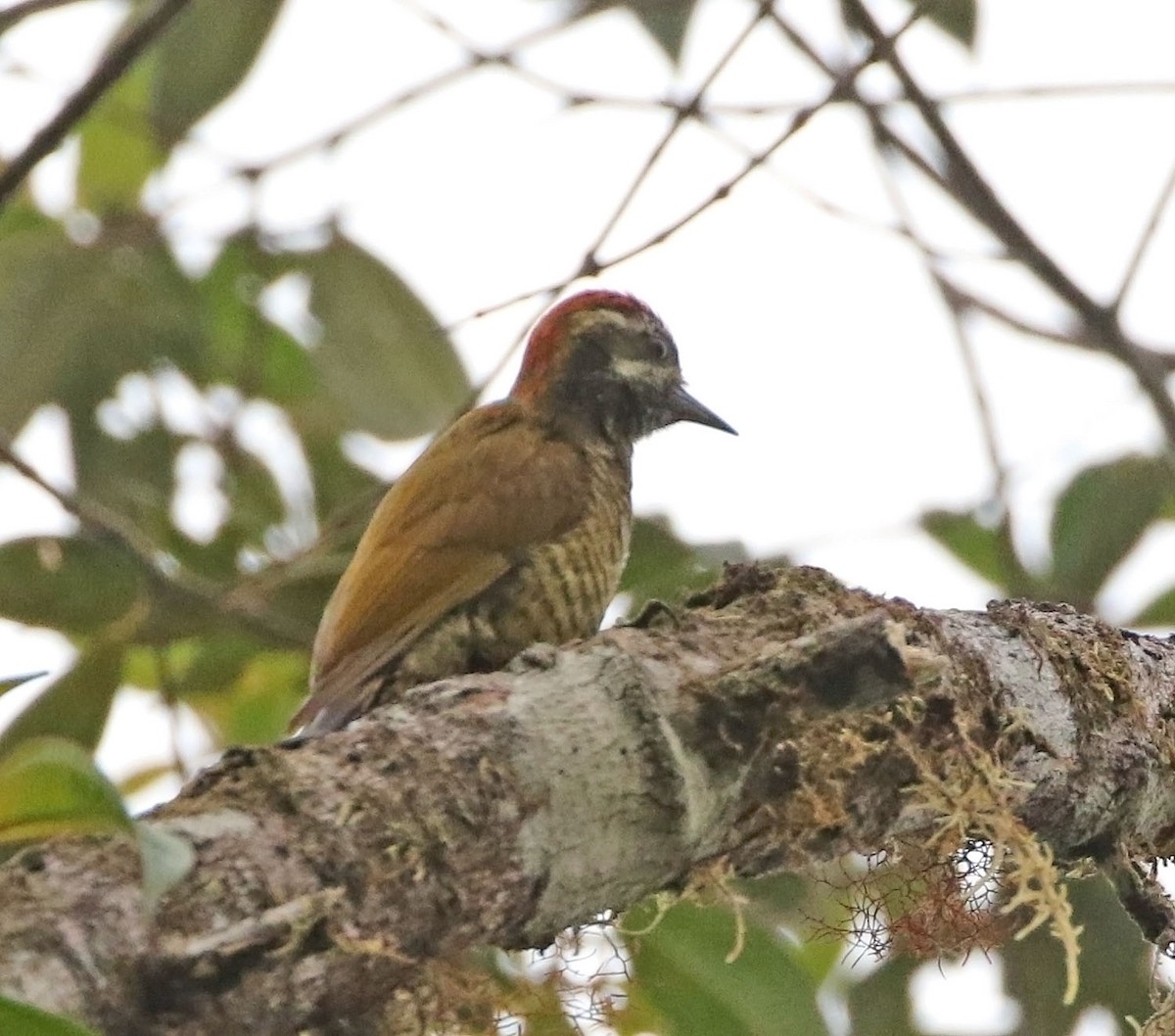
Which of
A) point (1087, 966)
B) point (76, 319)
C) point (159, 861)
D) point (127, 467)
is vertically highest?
point (76, 319)

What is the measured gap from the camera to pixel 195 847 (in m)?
1.67

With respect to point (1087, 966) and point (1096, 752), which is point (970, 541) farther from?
point (1096, 752)

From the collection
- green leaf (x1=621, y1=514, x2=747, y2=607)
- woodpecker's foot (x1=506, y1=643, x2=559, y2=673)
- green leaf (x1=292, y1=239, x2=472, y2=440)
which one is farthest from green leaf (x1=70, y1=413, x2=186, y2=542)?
woodpecker's foot (x1=506, y1=643, x2=559, y2=673)

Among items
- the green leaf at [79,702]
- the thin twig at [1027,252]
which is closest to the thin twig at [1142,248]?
the thin twig at [1027,252]

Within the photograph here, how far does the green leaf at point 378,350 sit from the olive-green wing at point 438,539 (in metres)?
0.12

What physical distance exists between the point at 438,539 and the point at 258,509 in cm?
87

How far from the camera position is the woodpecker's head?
4316 millimetres

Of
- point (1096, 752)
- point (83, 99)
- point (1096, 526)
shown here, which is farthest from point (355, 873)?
point (1096, 526)

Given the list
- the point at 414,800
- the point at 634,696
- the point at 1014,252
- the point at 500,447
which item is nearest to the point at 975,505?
the point at 1014,252

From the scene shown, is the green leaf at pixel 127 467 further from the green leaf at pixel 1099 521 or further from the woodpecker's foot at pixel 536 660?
the green leaf at pixel 1099 521

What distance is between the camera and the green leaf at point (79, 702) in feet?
10.3

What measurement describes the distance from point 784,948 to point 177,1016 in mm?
1490

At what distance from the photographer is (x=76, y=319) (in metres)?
3.88

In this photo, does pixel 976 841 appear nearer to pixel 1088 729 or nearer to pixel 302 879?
pixel 1088 729
